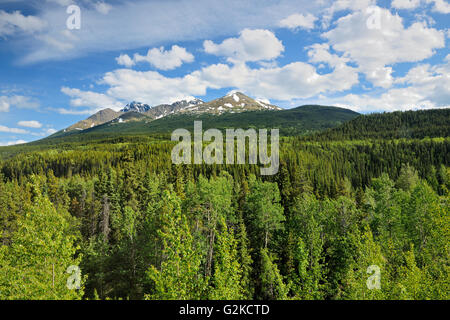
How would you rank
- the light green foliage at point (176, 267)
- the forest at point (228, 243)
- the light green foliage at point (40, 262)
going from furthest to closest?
the forest at point (228, 243)
the light green foliage at point (40, 262)
the light green foliage at point (176, 267)

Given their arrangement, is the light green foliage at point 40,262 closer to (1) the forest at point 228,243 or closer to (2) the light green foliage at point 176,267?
(1) the forest at point 228,243

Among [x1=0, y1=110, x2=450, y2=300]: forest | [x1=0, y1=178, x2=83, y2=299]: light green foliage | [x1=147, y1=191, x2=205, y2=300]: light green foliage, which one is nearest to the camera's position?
[x1=147, y1=191, x2=205, y2=300]: light green foliage

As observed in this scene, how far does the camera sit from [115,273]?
32.5m

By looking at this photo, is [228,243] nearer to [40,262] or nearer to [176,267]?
[176,267]

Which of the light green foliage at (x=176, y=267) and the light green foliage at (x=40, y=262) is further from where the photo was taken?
the light green foliage at (x=40, y=262)

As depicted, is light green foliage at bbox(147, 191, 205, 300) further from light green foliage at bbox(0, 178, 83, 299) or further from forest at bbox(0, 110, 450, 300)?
light green foliage at bbox(0, 178, 83, 299)

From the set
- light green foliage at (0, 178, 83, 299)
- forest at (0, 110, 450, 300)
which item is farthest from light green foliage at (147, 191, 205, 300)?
light green foliage at (0, 178, 83, 299)

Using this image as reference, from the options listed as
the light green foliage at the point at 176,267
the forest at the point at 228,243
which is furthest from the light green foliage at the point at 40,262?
the light green foliage at the point at 176,267

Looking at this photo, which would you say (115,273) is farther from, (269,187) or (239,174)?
(239,174)

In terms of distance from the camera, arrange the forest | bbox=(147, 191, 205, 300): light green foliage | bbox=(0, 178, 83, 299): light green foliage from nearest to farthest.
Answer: bbox=(147, 191, 205, 300): light green foliage, bbox=(0, 178, 83, 299): light green foliage, the forest

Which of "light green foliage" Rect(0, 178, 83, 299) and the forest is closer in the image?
"light green foliage" Rect(0, 178, 83, 299)

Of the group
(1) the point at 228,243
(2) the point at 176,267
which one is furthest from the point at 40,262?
(1) the point at 228,243
